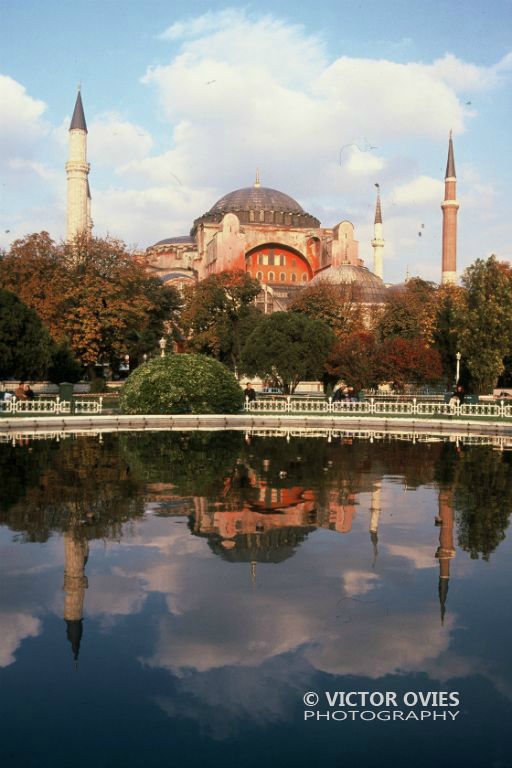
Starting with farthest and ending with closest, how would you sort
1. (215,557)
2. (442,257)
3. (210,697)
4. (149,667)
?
1. (442,257)
2. (215,557)
3. (149,667)
4. (210,697)

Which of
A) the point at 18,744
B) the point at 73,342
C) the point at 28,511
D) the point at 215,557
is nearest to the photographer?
the point at 18,744

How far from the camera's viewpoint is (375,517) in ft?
28.4

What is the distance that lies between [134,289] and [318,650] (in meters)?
34.7

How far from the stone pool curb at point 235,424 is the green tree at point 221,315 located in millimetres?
20414

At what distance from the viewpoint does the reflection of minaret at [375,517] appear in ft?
24.2

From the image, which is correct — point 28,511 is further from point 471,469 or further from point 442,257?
point 442,257

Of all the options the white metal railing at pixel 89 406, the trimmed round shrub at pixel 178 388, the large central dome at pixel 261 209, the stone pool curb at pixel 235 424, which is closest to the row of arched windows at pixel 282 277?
the large central dome at pixel 261 209

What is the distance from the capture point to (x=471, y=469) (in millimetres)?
12812

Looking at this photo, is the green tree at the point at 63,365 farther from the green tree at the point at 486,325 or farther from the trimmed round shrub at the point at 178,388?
the green tree at the point at 486,325

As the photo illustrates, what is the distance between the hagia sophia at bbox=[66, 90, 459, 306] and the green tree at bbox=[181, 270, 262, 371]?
16665mm

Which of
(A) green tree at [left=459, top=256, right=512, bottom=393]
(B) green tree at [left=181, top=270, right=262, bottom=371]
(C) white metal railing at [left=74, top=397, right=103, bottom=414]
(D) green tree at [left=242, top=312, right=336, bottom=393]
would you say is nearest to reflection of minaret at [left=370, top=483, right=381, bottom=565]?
(C) white metal railing at [left=74, top=397, right=103, bottom=414]

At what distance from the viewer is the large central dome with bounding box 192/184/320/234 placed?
276ft

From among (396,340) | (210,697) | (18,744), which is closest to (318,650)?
(210,697)

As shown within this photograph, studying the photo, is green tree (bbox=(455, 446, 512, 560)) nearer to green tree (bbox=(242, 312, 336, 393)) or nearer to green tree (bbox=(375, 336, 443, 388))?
green tree (bbox=(375, 336, 443, 388))
